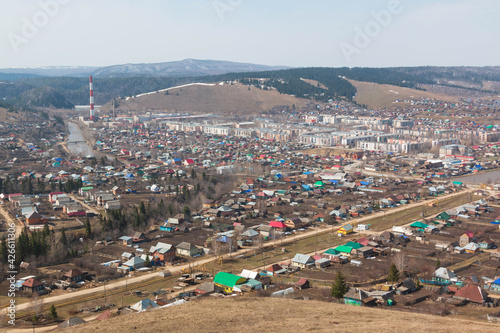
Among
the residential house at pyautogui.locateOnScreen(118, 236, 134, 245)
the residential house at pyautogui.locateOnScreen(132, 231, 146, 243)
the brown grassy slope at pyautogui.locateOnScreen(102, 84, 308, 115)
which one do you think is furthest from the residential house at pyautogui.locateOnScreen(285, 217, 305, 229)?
the brown grassy slope at pyautogui.locateOnScreen(102, 84, 308, 115)

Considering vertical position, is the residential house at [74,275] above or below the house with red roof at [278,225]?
above

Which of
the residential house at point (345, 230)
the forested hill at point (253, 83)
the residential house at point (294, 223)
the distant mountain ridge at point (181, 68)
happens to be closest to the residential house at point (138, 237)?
the residential house at point (294, 223)

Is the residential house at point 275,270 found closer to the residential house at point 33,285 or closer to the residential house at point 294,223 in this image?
the residential house at point 294,223

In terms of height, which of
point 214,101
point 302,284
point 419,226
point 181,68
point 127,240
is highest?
point 181,68

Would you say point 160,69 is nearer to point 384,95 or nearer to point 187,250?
point 384,95

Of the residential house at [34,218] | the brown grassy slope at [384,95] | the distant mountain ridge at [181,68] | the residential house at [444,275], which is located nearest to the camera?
the residential house at [444,275]

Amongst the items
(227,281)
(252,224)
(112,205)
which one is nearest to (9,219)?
(112,205)

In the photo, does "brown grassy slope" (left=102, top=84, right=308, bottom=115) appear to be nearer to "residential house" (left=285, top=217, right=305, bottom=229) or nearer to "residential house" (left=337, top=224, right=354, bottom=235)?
"residential house" (left=285, top=217, right=305, bottom=229)
